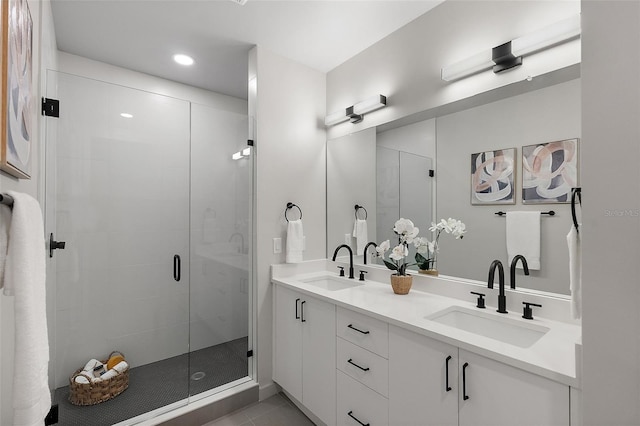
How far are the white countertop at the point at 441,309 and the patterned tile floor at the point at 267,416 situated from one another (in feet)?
2.88

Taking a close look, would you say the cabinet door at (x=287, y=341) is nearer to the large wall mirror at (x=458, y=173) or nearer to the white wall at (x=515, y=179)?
the large wall mirror at (x=458, y=173)

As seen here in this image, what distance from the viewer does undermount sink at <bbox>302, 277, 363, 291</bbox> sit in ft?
7.72

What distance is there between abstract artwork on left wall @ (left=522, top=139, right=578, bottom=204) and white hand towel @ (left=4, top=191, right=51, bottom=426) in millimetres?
1960

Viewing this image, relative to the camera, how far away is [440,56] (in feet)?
6.30

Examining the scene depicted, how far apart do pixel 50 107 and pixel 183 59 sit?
46.5 inches

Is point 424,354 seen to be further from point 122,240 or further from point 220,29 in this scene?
point 220,29

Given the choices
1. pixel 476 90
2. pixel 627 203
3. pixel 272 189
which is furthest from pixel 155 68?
pixel 627 203

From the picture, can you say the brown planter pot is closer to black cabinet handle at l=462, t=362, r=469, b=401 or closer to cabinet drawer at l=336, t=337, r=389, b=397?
cabinet drawer at l=336, t=337, r=389, b=397

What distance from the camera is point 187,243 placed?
221cm

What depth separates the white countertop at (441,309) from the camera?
1.01 meters

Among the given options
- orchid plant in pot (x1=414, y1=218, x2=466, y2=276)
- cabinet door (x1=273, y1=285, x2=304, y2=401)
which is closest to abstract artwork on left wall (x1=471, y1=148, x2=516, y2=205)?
orchid plant in pot (x1=414, y1=218, x2=466, y2=276)

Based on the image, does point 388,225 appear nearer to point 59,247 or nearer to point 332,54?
point 332,54

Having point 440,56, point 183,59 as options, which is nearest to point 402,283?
point 440,56

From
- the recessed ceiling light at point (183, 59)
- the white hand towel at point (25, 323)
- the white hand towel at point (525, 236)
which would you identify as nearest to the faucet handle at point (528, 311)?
the white hand towel at point (525, 236)
